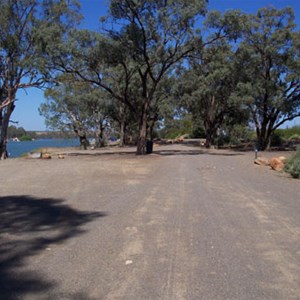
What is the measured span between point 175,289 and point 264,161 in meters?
17.6

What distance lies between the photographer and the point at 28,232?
7090 millimetres

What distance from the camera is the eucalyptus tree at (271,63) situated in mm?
33938

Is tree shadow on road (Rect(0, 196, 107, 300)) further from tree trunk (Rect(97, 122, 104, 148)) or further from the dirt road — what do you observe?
tree trunk (Rect(97, 122, 104, 148))

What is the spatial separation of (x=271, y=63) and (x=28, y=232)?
105 ft

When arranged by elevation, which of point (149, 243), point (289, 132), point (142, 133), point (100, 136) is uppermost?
point (289, 132)

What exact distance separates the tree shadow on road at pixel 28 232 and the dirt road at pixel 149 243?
13mm

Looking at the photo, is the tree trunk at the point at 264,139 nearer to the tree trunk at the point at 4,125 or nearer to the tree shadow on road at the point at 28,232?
the tree trunk at the point at 4,125

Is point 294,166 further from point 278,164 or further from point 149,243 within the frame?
point 149,243

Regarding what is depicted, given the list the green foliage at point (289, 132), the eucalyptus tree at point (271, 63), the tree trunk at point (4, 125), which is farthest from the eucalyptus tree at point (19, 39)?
the green foliage at point (289, 132)

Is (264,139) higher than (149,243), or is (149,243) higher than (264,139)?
(264,139)

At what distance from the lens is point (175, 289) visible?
4.73 meters

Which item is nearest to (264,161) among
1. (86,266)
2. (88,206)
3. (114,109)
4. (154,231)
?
(88,206)

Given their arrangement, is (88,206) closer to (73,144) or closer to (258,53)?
(258,53)

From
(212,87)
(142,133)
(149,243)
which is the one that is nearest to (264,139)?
(212,87)
